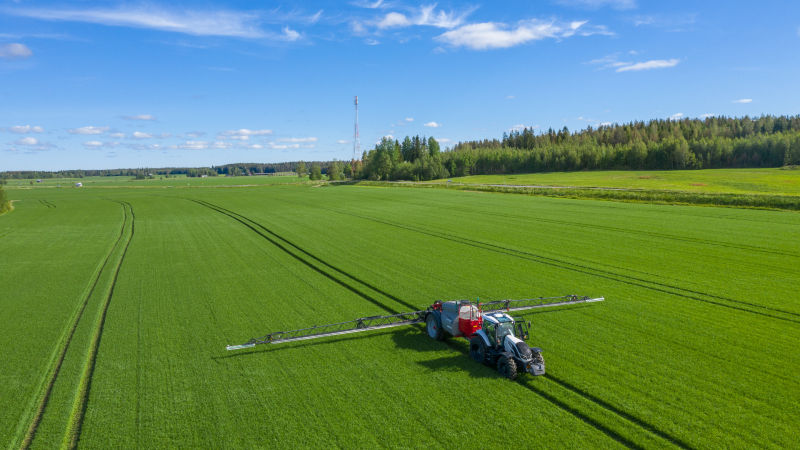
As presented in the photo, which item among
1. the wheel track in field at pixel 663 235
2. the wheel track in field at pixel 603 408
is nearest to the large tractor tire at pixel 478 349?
the wheel track in field at pixel 603 408

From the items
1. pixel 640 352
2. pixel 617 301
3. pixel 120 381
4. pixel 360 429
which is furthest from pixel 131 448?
pixel 617 301

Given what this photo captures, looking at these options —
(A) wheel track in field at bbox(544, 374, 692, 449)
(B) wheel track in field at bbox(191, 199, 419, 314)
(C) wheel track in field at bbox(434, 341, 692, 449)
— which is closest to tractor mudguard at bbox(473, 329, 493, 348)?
(C) wheel track in field at bbox(434, 341, 692, 449)

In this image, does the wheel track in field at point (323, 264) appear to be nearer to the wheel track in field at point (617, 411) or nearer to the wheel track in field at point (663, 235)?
the wheel track in field at point (617, 411)

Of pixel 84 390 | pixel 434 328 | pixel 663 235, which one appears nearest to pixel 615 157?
pixel 663 235

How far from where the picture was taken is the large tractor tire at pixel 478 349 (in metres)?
15.1

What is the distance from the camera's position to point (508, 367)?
14047 mm

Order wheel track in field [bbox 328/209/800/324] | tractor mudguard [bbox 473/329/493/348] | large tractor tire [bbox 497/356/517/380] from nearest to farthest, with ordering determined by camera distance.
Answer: large tractor tire [bbox 497/356/517/380] → tractor mudguard [bbox 473/329/493/348] → wheel track in field [bbox 328/209/800/324]

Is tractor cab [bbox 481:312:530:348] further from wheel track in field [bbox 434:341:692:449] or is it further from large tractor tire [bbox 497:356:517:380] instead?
wheel track in field [bbox 434:341:692:449]

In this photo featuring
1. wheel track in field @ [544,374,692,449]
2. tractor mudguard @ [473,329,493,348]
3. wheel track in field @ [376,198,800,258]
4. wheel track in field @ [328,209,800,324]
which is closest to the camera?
wheel track in field @ [544,374,692,449]

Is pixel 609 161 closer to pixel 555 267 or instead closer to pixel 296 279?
pixel 555 267

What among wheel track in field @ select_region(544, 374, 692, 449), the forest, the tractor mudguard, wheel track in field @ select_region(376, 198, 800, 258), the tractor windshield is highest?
the forest

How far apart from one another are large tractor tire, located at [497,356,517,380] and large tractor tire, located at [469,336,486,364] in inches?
31.3

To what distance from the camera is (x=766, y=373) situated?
46.3 ft

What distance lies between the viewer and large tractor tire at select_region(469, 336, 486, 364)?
15117mm
